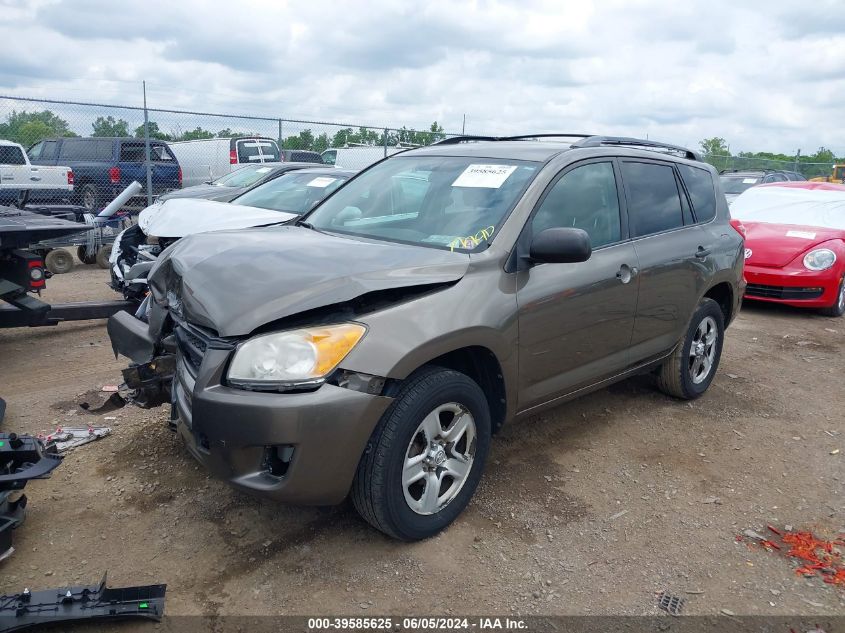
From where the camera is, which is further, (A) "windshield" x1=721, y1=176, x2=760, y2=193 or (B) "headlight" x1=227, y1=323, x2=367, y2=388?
(A) "windshield" x1=721, y1=176, x2=760, y2=193

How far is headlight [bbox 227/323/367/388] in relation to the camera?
2625 mm

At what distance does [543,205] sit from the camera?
3.55m

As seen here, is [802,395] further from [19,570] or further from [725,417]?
[19,570]

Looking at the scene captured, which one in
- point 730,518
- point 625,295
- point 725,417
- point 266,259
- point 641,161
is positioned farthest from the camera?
point 725,417

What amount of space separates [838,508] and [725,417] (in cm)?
126

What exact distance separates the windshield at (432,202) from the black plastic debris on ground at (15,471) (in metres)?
1.87

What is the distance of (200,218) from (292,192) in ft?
5.65

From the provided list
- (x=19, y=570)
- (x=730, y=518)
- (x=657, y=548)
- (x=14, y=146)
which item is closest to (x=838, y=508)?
(x=730, y=518)

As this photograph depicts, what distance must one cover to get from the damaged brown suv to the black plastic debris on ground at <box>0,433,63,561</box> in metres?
0.58

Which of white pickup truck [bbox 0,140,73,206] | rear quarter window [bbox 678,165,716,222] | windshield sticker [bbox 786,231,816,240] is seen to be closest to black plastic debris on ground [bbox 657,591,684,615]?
rear quarter window [bbox 678,165,716,222]

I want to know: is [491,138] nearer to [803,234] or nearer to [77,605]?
[77,605]

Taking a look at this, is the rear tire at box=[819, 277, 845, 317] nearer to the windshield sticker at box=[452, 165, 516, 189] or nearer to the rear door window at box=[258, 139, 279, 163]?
the windshield sticker at box=[452, 165, 516, 189]

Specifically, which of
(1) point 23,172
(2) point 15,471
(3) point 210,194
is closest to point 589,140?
(2) point 15,471

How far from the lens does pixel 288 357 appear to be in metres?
2.65
